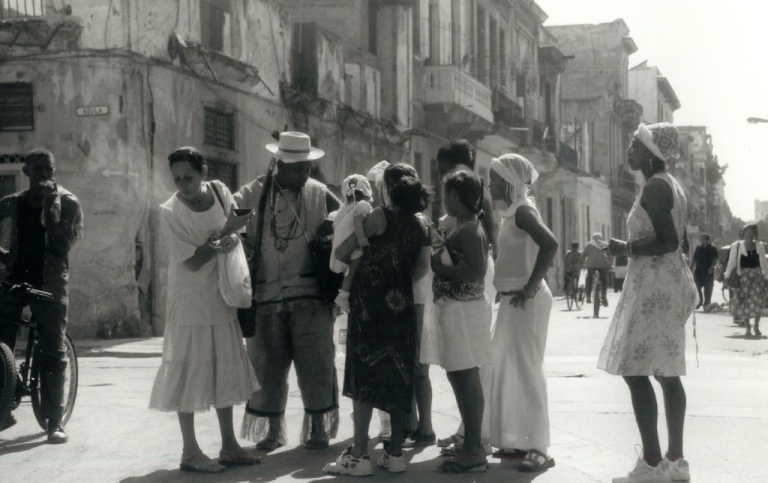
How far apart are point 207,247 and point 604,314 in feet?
59.4

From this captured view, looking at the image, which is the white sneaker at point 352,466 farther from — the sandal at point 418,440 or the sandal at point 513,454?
the sandal at point 418,440

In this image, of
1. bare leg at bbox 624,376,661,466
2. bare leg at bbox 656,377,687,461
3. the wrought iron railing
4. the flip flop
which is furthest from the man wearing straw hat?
the wrought iron railing

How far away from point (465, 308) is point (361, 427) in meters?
0.82

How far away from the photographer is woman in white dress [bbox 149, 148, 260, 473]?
20.9 ft

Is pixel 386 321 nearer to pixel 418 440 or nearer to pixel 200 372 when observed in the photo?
pixel 200 372

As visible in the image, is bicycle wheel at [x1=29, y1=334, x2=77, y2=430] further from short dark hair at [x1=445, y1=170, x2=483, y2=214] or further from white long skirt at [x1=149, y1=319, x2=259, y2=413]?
short dark hair at [x1=445, y1=170, x2=483, y2=214]

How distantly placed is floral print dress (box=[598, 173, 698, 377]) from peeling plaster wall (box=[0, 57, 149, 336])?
1134cm

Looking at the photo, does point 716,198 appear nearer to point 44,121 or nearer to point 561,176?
point 561,176

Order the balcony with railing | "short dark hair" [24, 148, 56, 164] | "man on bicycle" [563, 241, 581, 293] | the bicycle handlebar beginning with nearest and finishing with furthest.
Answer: the bicycle handlebar, "short dark hair" [24, 148, 56, 164], "man on bicycle" [563, 241, 581, 293], the balcony with railing

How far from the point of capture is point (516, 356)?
21.6 feet

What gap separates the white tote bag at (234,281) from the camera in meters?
6.38

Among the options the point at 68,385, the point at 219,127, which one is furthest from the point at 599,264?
the point at 68,385

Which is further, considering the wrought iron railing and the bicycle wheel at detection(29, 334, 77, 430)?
the wrought iron railing

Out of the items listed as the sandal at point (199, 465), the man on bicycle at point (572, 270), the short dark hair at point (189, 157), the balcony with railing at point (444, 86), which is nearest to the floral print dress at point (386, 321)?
the sandal at point (199, 465)
